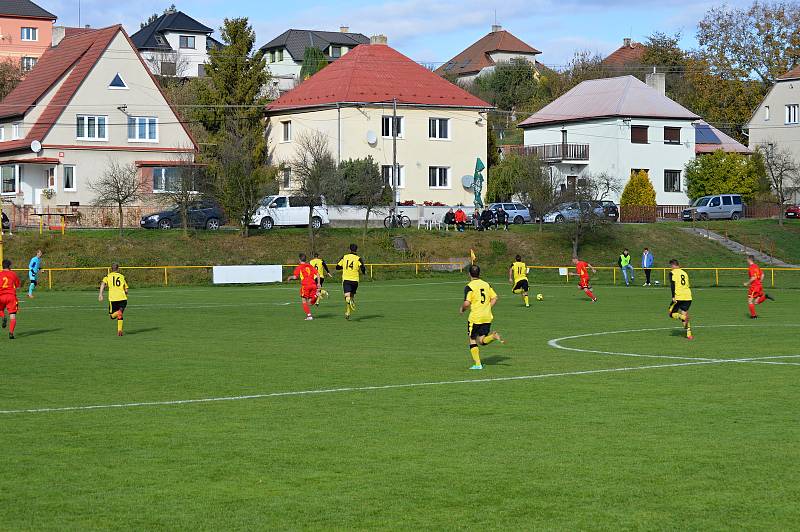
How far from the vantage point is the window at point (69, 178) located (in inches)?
2771

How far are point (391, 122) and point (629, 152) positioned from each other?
729 inches

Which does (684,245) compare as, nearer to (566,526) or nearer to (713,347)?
(713,347)

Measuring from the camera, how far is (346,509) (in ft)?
34.5

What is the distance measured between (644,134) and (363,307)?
5152 cm

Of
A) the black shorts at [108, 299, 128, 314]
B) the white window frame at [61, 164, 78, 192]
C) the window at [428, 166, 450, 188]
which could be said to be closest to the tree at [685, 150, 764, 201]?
the window at [428, 166, 450, 188]

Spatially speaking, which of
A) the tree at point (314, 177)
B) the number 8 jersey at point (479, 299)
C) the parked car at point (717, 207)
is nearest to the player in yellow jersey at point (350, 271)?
the number 8 jersey at point (479, 299)

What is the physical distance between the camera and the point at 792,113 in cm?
9506

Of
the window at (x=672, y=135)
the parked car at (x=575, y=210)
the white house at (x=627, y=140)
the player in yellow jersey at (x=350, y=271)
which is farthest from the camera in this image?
the window at (x=672, y=135)

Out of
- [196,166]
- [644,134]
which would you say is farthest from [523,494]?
[644,134]

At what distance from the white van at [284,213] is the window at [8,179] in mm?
16645

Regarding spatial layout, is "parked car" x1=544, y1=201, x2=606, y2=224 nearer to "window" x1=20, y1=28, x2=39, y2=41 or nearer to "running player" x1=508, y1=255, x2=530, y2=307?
"running player" x1=508, y1=255, x2=530, y2=307

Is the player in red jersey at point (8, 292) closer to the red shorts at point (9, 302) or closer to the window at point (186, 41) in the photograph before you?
the red shorts at point (9, 302)

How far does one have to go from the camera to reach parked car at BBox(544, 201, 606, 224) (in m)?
62.1

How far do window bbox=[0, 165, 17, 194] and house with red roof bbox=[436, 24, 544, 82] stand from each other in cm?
8621
